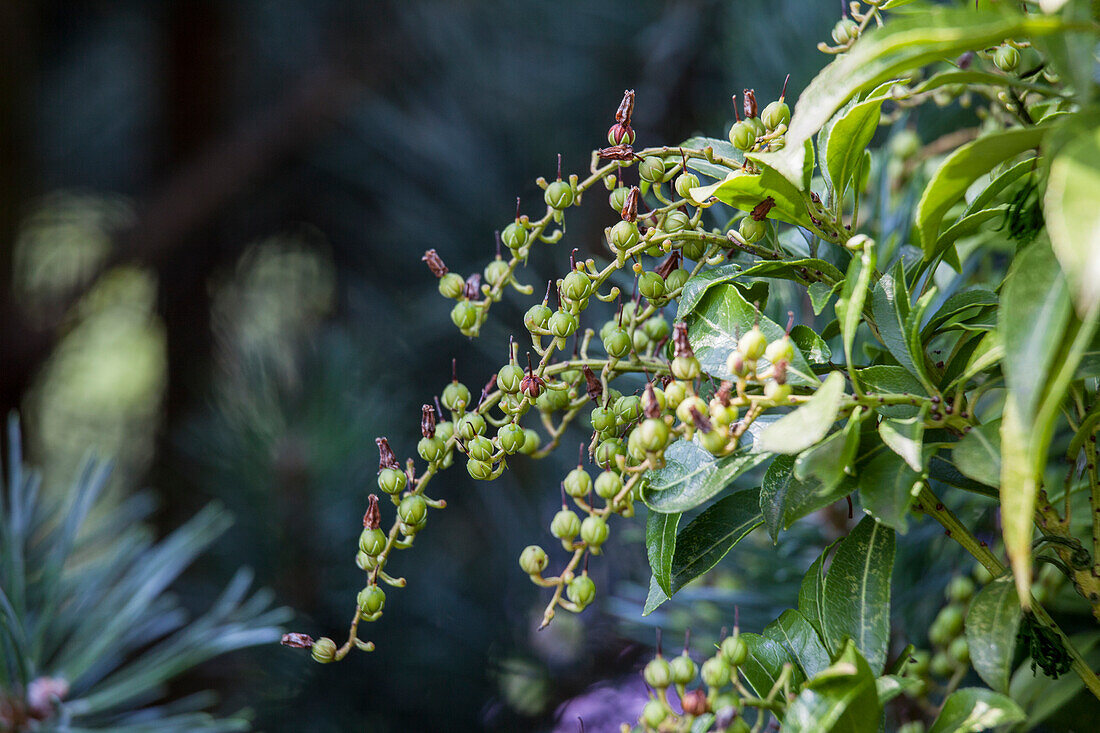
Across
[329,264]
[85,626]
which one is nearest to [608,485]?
[85,626]

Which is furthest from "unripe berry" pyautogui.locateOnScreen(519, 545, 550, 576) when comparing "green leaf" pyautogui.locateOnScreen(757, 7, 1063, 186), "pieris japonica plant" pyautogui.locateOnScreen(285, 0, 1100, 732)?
"green leaf" pyautogui.locateOnScreen(757, 7, 1063, 186)

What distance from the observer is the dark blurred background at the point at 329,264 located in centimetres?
61

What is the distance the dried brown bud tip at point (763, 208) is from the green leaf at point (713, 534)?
73 mm

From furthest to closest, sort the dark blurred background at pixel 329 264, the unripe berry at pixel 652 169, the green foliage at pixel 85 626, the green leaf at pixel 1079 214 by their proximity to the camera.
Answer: the dark blurred background at pixel 329 264
the green foliage at pixel 85 626
the unripe berry at pixel 652 169
the green leaf at pixel 1079 214

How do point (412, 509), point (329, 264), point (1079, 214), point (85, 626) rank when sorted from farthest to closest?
1. point (329, 264)
2. point (85, 626)
3. point (412, 509)
4. point (1079, 214)

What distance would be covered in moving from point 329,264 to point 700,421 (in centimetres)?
82

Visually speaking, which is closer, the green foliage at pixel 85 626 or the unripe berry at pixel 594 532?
the unripe berry at pixel 594 532

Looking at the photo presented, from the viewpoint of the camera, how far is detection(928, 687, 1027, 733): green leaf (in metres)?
0.18

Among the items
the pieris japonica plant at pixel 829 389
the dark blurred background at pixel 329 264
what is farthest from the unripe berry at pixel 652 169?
the dark blurred background at pixel 329 264

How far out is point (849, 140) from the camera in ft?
0.67

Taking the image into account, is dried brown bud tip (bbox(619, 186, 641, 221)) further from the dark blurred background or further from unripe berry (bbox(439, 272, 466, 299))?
the dark blurred background

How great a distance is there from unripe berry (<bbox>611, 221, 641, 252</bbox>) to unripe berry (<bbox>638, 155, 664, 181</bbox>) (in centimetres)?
2

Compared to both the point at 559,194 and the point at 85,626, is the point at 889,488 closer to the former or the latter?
the point at 559,194

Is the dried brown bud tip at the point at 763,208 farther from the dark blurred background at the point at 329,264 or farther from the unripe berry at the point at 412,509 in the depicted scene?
the dark blurred background at the point at 329,264
